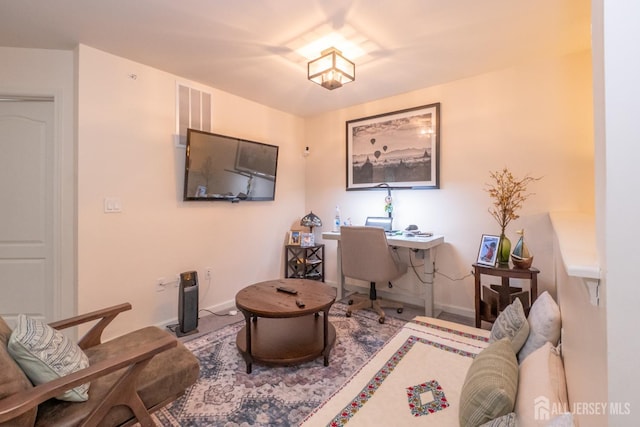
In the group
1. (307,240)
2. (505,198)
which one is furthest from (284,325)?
(505,198)

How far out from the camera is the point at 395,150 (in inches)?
131

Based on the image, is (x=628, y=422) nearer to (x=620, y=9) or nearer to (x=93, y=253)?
(x=620, y=9)

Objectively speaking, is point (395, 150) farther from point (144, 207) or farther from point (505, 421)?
point (505, 421)

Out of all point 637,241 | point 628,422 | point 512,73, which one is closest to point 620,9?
point 637,241

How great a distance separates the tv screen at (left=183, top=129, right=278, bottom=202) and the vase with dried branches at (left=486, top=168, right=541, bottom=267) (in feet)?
8.39

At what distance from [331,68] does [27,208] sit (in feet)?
9.16

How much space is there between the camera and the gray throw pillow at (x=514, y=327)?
124 cm

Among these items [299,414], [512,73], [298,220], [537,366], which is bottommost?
[299,414]

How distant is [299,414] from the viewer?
1580 mm

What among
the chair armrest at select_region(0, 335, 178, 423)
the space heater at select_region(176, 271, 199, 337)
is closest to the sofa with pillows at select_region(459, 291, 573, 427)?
the chair armrest at select_region(0, 335, 178, 423)

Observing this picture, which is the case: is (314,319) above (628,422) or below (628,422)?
below

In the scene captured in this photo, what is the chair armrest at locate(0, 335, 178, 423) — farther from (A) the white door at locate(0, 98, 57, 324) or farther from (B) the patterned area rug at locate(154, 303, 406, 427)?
(A) the white door at locate(0, 98, 57, 324)

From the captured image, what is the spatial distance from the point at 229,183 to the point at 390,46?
2.12m

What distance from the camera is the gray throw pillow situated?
4.07 ft
